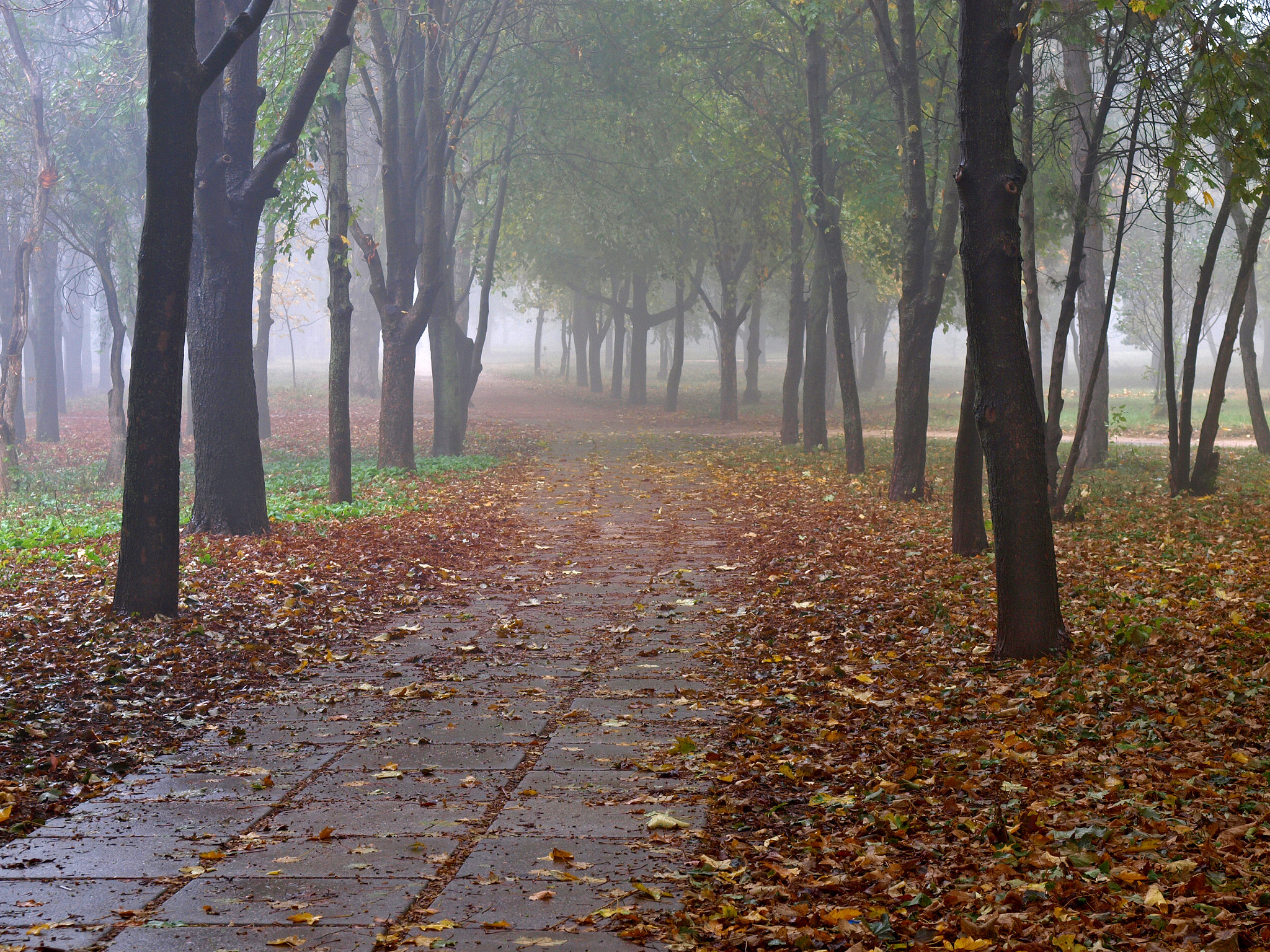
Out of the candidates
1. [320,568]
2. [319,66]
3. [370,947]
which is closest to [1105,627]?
[370,947]

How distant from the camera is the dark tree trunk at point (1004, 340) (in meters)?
6.69

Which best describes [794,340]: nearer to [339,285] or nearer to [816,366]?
[816,366]

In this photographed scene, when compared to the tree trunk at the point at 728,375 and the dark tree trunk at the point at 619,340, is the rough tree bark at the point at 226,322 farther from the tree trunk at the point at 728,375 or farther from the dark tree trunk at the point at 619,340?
the dark tree trunk at the point at 619,340

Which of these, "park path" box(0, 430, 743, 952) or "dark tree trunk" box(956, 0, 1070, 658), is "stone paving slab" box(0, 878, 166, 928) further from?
"dark tree trunk" box(956, 0, 1070, 658)

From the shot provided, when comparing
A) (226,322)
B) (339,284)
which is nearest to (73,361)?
Result: (339,284)

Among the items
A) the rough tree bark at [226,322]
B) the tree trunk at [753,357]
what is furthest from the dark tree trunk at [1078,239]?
the tree trunk at [753,357]

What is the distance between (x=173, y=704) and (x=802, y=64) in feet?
62.5

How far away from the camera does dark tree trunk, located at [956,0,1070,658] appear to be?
6.69 m

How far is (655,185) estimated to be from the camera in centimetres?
2761

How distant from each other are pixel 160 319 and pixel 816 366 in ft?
52.5

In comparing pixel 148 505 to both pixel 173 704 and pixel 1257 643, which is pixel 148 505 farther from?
pixel 1257 643

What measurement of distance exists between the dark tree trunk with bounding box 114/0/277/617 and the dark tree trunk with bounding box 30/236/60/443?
954 inches

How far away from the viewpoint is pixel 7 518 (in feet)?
51.0

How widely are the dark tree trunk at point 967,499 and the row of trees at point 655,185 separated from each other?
0.04 m
